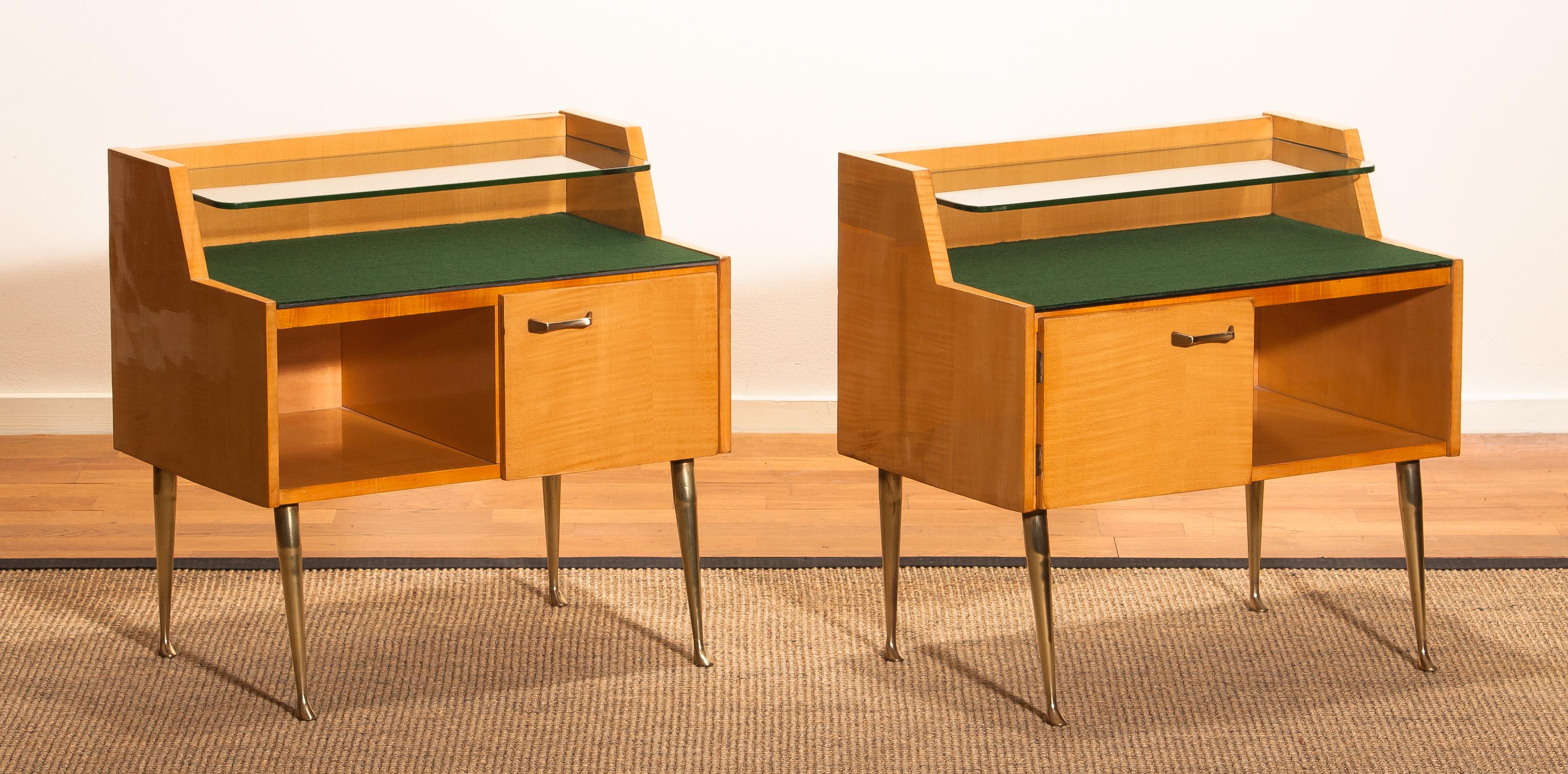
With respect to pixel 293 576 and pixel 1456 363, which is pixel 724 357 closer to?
pixel 293 576

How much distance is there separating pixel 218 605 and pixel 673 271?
1.11 meters

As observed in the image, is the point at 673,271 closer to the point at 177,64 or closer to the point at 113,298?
the point at 113,298

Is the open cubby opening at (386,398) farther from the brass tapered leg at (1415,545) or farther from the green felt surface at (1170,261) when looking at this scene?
the brass tapered leg at (1415,545)

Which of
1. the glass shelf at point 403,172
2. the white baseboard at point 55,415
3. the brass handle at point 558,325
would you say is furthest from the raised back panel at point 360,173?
the white baseboard at point 55,415

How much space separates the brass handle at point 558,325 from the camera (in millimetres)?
2891

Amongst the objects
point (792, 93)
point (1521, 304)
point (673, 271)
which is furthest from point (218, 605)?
point (1521, 304)

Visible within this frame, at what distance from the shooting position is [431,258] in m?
3.02

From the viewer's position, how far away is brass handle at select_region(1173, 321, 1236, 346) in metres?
2.82

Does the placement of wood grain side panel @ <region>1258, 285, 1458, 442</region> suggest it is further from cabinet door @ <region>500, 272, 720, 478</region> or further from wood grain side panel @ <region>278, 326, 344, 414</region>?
wood grain side panel @ <region>278, 326, 344, 414</region>

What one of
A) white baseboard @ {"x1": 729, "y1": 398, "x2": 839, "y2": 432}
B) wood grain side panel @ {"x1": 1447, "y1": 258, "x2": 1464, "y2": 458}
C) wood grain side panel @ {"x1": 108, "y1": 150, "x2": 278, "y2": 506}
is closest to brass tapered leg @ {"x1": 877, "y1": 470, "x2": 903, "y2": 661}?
wood grain side panel @ {"x1": 1447, "y1": 258, "x2": 1464, "y2": 458}

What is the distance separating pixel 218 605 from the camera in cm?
349

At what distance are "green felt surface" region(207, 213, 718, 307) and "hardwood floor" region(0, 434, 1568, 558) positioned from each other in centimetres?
84

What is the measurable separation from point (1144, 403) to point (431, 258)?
42.7 inches

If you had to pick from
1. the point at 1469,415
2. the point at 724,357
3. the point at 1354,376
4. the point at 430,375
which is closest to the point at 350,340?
the point at 430,375
